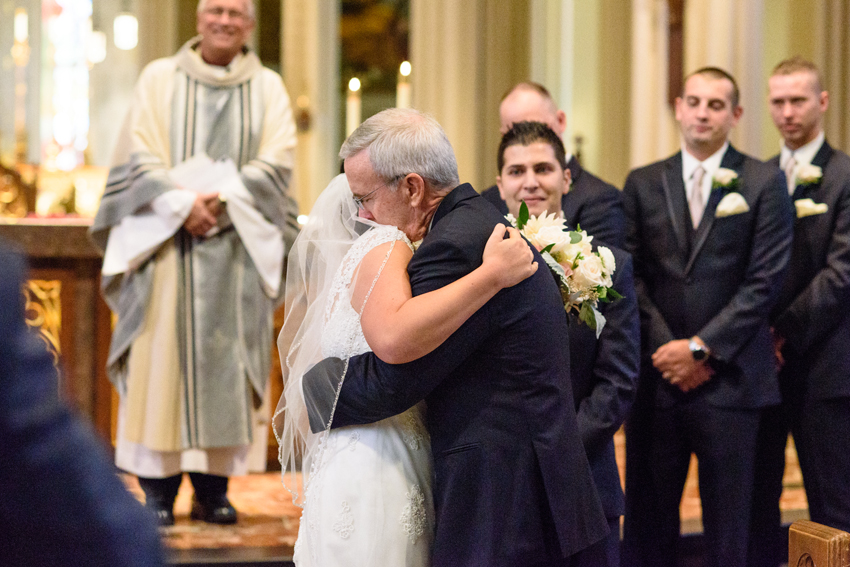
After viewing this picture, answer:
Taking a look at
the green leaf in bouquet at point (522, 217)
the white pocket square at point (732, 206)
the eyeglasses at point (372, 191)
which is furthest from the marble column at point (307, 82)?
the eyeglasses at point (372, 191)

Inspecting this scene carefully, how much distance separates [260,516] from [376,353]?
2.55 metres

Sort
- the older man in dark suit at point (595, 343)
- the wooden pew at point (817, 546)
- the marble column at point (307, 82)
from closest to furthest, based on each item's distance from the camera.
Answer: the wooden pew at point (817, 546) → the older man in dark suit at point (595, 343) → the marble column at point (307, 82)

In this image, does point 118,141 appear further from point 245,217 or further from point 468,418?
point 468,418

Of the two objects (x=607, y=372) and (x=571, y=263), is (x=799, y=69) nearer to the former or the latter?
(x=607, y=372)

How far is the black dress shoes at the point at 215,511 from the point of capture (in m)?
4.19

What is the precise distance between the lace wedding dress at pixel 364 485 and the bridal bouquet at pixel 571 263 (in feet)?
1.57

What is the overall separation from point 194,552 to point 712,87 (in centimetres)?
264

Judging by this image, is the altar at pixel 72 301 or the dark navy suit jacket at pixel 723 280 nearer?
the dark navy suit jacket at pixel 723 280

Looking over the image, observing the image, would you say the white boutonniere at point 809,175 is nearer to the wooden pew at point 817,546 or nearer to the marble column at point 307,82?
the wooden pew at point 817,546

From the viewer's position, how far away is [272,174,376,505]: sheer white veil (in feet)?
7.80

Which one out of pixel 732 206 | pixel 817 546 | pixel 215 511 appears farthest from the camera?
pixel 215 511

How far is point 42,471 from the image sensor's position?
0.85 m

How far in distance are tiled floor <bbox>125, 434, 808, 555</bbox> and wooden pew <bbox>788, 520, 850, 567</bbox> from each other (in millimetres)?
2056

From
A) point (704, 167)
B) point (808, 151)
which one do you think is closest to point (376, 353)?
point (704, 167)
